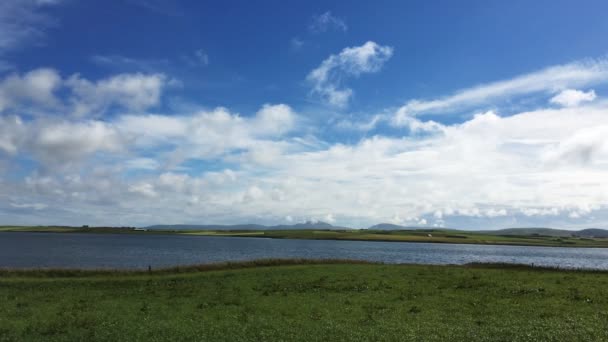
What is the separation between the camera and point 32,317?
28281 millimetres

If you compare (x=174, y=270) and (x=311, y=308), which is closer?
(x=311, y=308)

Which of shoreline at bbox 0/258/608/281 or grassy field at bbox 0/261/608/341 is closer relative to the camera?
grassy field at bbox 0/261/608/341

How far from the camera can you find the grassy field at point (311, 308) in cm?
2359

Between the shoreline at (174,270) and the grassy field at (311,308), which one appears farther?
the shoreline at (174,270)

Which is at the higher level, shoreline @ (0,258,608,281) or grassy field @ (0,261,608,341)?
grassy field @ (0,261,608,341)

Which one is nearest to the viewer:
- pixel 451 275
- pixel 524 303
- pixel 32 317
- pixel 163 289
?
pixel 32 317

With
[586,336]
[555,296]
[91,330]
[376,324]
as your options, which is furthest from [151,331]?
[555,296]

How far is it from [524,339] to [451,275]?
29723 millimetres

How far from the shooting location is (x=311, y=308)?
3122cm

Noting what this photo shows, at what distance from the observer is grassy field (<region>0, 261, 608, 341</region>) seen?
2359 cm

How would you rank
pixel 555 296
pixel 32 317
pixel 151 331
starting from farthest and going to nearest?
pixel 555 296 → pixel 32 317 → pixel 151 331

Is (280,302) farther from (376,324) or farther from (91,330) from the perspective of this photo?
(91,330)

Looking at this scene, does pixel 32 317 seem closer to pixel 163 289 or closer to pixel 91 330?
pixel 91 330

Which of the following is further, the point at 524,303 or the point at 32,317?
the point at 524,303
